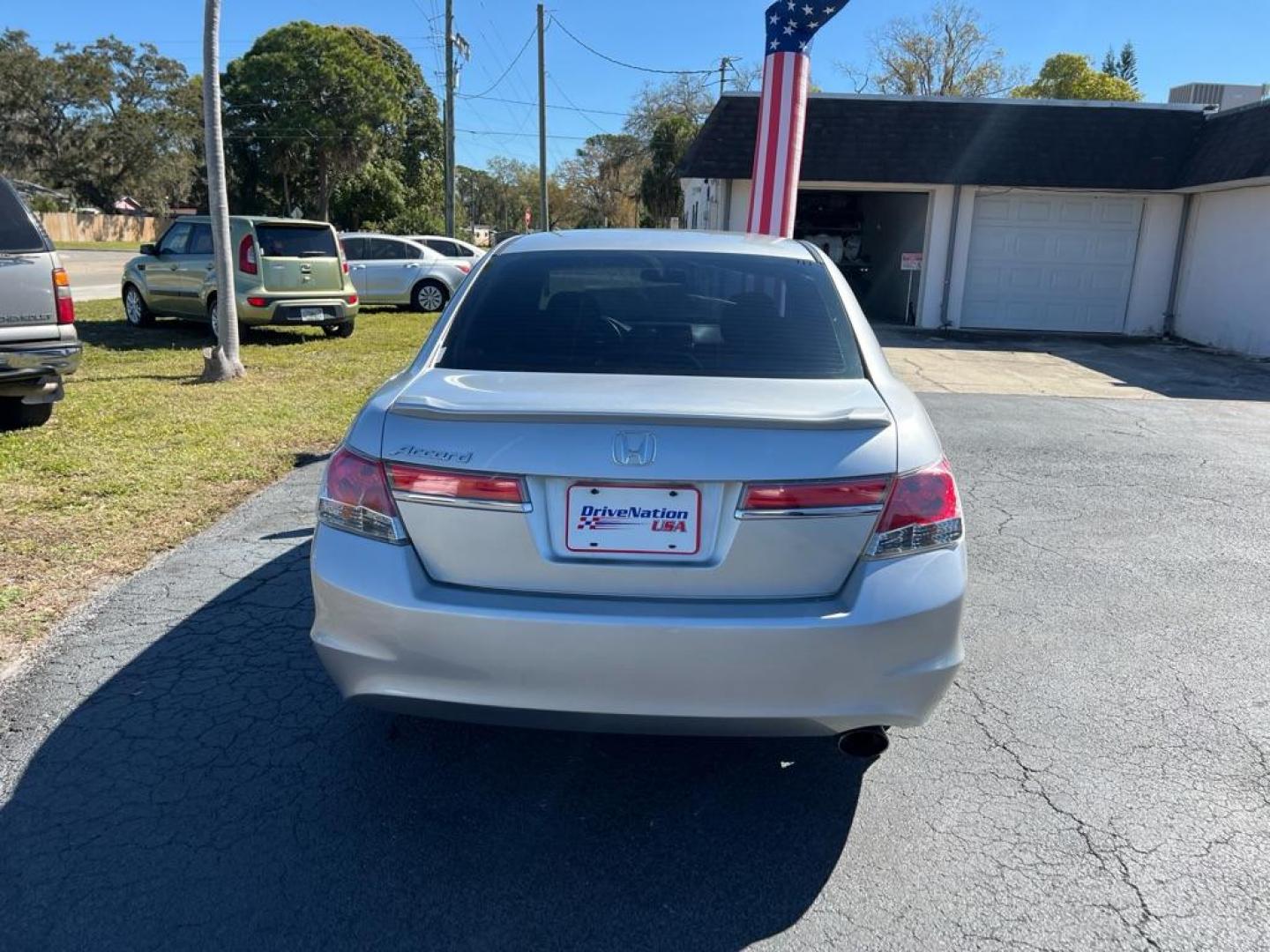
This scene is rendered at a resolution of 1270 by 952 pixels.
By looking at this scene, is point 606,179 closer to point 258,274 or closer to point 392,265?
point 392,265

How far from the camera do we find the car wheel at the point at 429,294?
18.3 m

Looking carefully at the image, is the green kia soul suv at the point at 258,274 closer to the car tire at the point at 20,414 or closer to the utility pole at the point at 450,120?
the car tire at the point at 20,414

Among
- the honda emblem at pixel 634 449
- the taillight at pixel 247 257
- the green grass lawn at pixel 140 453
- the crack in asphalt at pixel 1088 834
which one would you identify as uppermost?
the taillight at pixel 247 257

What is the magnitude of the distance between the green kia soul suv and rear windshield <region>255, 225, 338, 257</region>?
0.01m

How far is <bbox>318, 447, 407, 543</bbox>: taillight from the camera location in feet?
8.23

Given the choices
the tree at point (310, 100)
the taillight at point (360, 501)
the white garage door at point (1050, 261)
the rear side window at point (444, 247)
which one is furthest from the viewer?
the tree at point (310, 100)

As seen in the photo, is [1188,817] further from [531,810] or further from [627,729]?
[531,810]

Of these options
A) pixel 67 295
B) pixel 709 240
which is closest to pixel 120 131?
pixel 67 295

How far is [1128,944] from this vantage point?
231 cm

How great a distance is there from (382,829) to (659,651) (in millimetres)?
1036

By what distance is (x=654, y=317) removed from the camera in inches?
133

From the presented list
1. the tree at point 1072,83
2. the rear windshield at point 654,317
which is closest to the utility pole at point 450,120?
the rear windshield at point 654,317

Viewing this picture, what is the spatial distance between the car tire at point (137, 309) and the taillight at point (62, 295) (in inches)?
312

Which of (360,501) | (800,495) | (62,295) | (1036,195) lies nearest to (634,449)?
(800,495)
